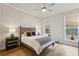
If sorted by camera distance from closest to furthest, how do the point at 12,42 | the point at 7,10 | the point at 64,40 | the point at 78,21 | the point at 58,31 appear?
the point at 78,21 < the point at 64,40 < the point at 58,31 < the point at 7,10 < the point at 12,42

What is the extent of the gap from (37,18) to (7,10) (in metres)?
1.12

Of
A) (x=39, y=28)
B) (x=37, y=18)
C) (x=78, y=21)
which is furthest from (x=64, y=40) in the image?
(x=37, y=18)

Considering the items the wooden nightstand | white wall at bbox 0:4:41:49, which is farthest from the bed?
white wall at bbox 0:4:41:49

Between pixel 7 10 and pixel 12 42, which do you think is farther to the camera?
pixel 12 42

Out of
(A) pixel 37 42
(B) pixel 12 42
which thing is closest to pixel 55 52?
(A) pixel 37 42

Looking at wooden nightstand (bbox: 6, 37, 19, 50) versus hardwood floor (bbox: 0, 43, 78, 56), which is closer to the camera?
hardwood floor (bbox: 0, 43, 78, 56)

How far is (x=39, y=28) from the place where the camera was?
2297 mm

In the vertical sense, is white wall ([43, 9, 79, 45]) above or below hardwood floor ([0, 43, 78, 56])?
above

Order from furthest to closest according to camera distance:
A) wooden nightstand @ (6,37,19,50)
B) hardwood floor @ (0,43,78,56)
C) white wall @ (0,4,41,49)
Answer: wooden nightstand @ (6,37,19,50)
white wall @ (0,4,41,49)
hardwood floor @ (0,43,78,56)

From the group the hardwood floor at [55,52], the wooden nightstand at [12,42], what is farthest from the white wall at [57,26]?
the wooden nightstand at [12,42]

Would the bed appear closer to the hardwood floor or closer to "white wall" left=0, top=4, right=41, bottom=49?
the hardwood floor

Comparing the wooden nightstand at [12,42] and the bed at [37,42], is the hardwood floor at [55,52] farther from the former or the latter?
the wooden nightstand at [12,42]

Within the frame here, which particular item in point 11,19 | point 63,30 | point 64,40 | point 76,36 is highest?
point 11,19

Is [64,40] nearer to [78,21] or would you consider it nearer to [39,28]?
[78,21]
